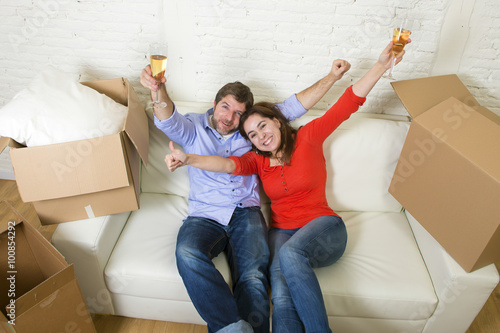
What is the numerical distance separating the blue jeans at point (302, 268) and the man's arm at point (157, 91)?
2.41 feet

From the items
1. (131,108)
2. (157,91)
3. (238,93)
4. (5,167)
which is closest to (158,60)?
(157,91)

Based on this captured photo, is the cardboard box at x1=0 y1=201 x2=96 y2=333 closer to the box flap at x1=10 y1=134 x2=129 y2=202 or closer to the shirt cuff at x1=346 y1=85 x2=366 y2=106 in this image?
the box flap at x1=10 y1=134 x2=129 y2=202

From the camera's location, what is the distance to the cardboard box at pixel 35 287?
4.21ft

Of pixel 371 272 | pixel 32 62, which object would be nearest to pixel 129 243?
pixel 371 272

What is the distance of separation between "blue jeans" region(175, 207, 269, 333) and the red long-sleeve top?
142mm

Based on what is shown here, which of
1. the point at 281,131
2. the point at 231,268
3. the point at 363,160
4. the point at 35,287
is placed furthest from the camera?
the point at 363,160

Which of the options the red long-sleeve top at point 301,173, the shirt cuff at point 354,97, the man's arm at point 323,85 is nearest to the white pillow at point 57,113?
the red long-sleeve top at point 301,173

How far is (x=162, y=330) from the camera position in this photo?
5.71 feet

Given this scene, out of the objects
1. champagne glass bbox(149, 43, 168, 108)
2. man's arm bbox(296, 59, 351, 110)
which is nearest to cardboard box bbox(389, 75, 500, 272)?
man's arm bbox(296, 59, 351, 110)

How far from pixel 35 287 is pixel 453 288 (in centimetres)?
153

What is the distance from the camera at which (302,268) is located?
149cm

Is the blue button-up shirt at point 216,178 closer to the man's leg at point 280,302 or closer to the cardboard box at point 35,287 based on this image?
the man's leg at point 280,302

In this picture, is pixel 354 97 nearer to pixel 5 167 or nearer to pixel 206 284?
pixel 206 284

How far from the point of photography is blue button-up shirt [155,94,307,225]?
1.79 m
